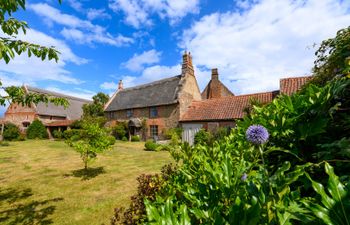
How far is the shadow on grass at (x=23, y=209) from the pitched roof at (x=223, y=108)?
16678 millimetres

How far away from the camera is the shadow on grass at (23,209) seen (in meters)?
5.24

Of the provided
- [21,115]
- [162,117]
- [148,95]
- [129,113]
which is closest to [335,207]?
[162,117]

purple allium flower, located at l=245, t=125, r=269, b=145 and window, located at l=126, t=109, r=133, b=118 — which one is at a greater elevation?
window, located at l=126, t=109, r=133, b=118

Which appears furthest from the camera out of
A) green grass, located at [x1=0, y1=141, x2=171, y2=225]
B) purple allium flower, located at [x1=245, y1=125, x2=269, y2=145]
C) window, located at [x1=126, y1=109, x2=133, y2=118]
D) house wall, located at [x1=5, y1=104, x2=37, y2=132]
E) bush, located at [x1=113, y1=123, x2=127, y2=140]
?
house wall, located at [x1=5, y1=104, x2=37, y2=132]

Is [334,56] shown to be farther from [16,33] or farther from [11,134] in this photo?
[11,134]

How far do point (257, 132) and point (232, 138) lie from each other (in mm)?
1797

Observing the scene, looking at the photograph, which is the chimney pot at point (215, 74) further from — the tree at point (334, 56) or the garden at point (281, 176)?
the garden at point (281, 176)

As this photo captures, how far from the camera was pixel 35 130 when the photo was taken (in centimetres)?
3403

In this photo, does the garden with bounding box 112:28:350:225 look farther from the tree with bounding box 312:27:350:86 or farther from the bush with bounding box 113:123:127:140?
the bush with bounding box 113:123:127:140

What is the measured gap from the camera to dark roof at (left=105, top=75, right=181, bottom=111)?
2662 cm

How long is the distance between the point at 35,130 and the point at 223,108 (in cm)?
3166

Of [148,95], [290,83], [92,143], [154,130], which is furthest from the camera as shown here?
[148,95]

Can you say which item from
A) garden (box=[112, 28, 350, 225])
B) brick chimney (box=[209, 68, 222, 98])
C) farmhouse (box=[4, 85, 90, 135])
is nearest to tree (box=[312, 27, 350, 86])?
garden (box=[112, 28, 350, 225])

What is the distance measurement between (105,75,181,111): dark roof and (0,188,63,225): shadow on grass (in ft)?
62.7
